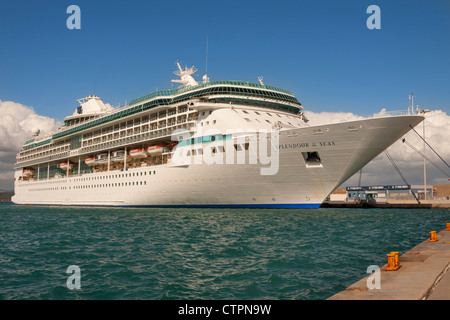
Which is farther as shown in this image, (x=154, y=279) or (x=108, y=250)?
(x=108, y=250)

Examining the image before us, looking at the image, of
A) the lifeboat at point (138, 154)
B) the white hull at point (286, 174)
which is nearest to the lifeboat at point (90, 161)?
the lifeboat at point (138, 154)

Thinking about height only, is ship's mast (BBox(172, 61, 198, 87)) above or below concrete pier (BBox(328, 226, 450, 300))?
above

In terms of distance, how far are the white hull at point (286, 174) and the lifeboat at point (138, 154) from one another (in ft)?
7.63

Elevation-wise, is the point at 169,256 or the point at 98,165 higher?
the point at 98,165

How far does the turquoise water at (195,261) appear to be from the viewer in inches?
→ 311

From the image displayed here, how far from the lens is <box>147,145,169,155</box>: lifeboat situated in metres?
36.7

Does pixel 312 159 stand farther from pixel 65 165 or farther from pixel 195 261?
pixel 65 165

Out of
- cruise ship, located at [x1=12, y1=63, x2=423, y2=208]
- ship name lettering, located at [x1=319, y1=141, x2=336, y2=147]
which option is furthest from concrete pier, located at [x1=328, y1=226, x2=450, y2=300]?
cruise ship, located at [x1=12, y1=63, x2=423, y2=208]

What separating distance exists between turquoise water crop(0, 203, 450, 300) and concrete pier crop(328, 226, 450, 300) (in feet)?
3.89

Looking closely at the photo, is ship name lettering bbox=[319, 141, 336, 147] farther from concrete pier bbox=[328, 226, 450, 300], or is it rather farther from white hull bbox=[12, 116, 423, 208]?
concrete pier bbox=[328, 226, 450, 300]
